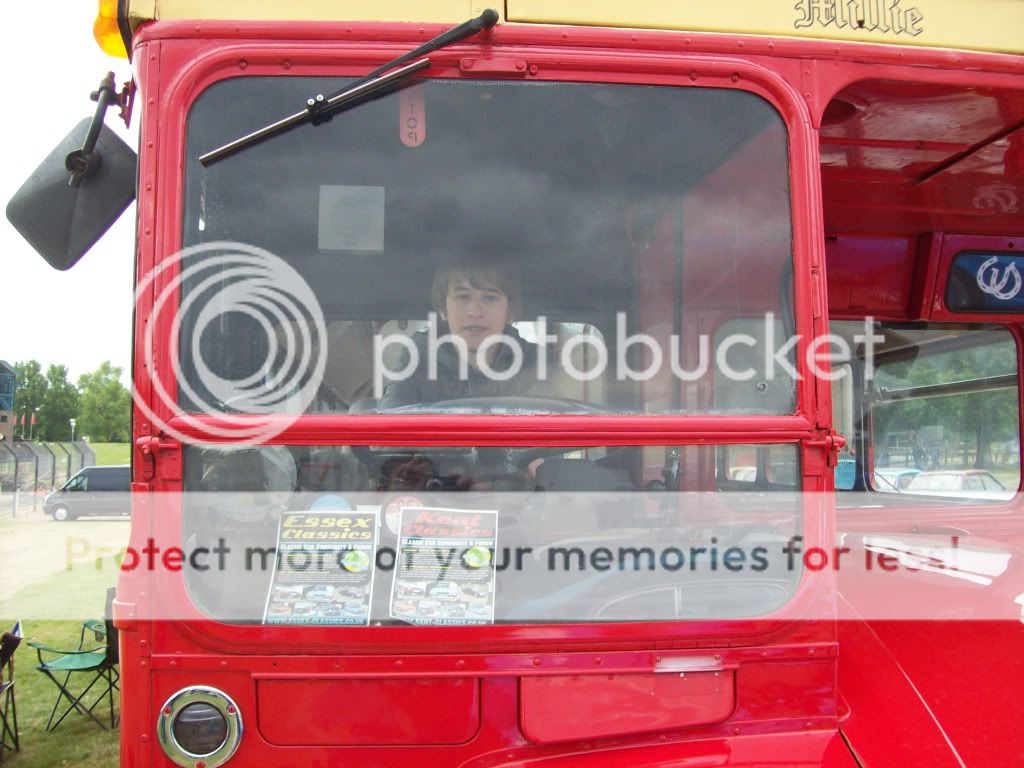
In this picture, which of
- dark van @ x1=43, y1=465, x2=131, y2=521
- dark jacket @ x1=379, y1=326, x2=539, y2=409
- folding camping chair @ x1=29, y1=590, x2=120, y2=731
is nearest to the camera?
dark jacket @ x1=379, y1=326, x2=539, y2=409

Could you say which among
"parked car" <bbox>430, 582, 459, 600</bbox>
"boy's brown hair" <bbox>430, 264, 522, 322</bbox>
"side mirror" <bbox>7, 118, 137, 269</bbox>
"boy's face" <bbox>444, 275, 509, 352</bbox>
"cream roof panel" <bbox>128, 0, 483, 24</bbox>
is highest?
"cream roof panel" <bbox>128, 0, 483, 24</bbox>

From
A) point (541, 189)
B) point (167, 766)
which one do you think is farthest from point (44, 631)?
point (541, 189)

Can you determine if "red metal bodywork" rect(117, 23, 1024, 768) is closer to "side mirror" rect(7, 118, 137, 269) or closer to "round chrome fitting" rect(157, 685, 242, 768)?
"round chrome fitting" rect(157, 685, 242, 768)

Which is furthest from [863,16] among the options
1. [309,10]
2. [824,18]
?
[309,10]

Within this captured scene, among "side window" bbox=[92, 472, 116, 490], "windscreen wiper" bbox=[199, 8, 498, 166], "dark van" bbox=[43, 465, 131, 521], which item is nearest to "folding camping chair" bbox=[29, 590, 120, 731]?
"windscreen wiper" bbox=[199, 8, 498, 166]

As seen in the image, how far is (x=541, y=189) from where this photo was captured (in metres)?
1.65

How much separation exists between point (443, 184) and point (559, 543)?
774 millimetres

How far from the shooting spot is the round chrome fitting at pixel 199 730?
1511mm

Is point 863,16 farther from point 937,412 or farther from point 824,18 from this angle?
point 937,412

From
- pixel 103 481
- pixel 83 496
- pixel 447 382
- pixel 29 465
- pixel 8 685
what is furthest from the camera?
pixel 103 481

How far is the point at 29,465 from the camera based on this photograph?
1502cm

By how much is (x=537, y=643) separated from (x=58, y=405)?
24.9 meters

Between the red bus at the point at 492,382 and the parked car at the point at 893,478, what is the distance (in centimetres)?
156
